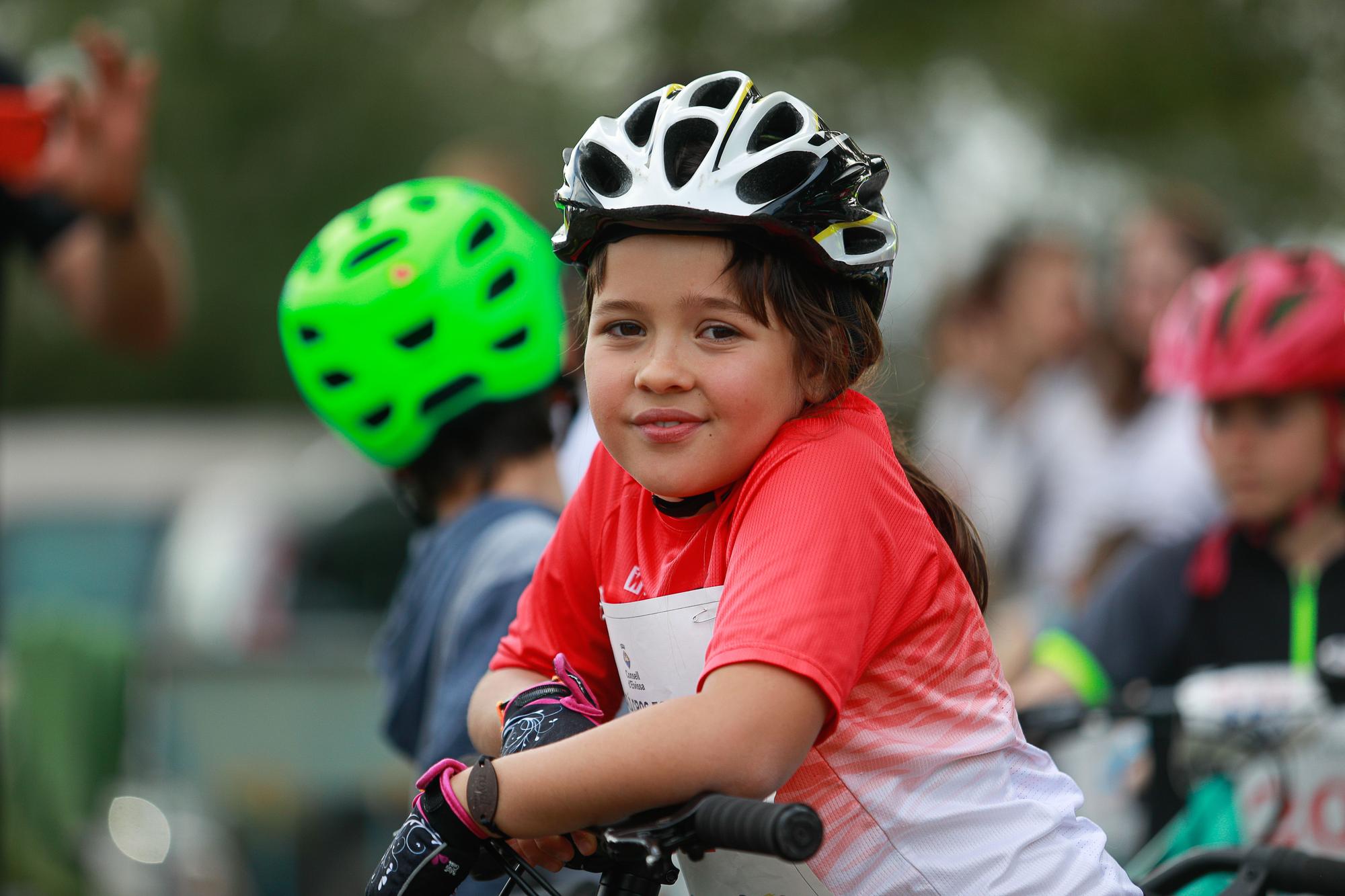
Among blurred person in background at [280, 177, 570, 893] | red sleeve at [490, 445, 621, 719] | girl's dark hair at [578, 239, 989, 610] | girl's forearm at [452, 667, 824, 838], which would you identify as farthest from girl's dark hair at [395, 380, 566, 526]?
girl's forearm at [452, 667, 824, 838]

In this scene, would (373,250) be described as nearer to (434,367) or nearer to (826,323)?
(434,367)

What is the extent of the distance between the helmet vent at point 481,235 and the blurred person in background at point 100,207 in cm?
180

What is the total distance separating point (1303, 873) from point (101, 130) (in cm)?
391

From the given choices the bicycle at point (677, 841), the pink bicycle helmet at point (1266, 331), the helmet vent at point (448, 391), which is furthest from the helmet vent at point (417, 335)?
the pink bicycle helmet at point (1266, 331)

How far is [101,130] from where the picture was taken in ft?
16.0

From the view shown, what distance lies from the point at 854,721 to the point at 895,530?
11.7 inches

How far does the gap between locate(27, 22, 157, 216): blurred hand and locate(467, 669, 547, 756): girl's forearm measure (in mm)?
2824

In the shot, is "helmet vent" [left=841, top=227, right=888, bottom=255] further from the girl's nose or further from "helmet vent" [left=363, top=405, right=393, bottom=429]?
"helmet vent" [left=363, top=405, right=393, bottom=429]

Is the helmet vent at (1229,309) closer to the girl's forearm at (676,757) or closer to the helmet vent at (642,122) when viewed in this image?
the helmet vent at (642,122)

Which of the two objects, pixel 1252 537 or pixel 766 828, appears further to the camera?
pixel 1252 537

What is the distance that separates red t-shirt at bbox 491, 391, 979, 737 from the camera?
218 centimetres

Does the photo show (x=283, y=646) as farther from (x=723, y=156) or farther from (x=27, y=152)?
(x=723, y=156)

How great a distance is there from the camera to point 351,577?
38.0 feet

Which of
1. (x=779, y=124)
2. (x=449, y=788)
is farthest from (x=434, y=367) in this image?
(x=449, y=788)
